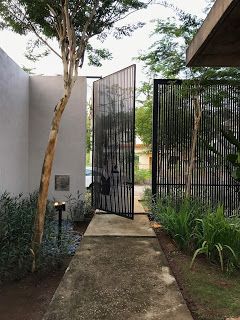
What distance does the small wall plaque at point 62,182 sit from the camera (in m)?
8.01

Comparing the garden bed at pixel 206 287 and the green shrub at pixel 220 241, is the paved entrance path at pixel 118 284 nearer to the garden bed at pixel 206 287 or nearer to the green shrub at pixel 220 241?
the garden bed at pixel 206 287

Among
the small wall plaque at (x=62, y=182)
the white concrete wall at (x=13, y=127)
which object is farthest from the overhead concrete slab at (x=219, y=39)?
the small wall plaque at (x=62, y=182)

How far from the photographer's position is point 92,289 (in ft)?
11.3

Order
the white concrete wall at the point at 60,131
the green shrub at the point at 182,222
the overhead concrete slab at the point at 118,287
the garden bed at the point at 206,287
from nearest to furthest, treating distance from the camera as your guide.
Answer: the overhead concrete slab at the point at 118,287, the garden bed at the point at 206,287, the green shrub at the point at 182,222, the white concrete wall at the point at 60,131

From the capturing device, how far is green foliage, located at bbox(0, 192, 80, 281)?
14.3 ft

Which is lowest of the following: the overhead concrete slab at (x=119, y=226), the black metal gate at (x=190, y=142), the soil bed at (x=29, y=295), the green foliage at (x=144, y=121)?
the soil bed at (x=29, y=295)

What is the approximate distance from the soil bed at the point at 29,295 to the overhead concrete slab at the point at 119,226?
1.13 meters

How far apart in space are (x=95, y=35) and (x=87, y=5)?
2.04ft

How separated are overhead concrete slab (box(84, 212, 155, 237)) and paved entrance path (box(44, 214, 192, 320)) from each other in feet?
0.42

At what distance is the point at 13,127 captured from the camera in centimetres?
681

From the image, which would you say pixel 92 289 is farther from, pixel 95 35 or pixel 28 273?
pixel 95 35

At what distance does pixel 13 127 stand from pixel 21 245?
9.72 feet

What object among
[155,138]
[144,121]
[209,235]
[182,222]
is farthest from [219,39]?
[144,121]

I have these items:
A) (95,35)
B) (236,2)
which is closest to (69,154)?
(95,35)
